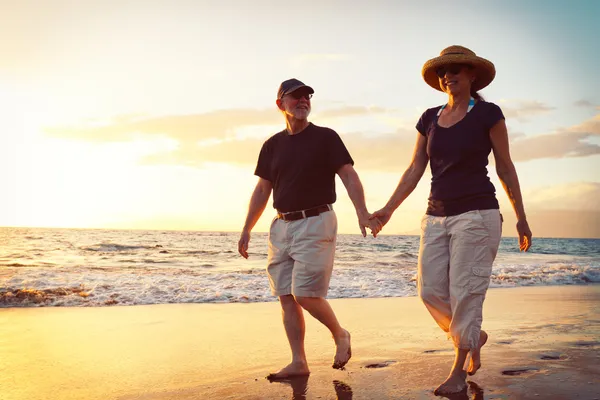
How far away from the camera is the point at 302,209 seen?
157 inches

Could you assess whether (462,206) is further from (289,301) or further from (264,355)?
(264,355)

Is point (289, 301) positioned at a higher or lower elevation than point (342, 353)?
higher

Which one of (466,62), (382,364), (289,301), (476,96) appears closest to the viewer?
(466,62)

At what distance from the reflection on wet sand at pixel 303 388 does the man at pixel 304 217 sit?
7 centimetres

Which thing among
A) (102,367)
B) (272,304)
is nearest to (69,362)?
(102,367)

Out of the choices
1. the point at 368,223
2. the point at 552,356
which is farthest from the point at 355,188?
the point at 552,356

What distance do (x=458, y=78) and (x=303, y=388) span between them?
6.93ft

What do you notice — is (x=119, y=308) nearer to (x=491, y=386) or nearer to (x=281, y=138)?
(x=281, y=138)

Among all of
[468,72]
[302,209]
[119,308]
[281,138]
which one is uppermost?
[468,72]

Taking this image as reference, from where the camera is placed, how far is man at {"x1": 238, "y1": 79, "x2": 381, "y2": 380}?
3932mm

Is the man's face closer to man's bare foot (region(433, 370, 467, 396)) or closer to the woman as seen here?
the woman

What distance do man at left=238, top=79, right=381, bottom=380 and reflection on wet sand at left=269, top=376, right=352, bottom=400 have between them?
7 centimetres

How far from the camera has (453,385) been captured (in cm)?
344

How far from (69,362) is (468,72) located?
372 centimetres
